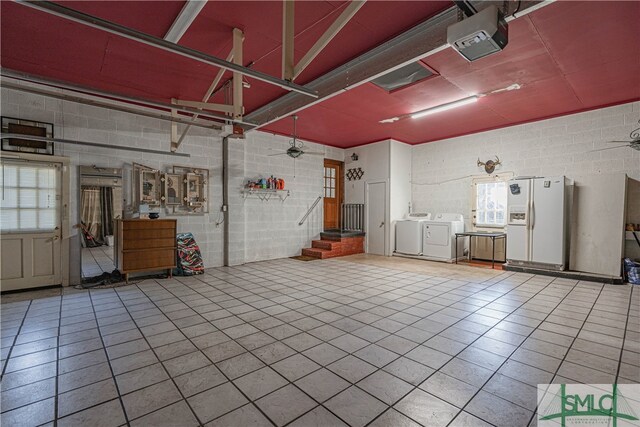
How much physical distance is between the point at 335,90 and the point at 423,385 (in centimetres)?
349

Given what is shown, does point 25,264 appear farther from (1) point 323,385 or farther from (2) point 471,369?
(2) point 471,369

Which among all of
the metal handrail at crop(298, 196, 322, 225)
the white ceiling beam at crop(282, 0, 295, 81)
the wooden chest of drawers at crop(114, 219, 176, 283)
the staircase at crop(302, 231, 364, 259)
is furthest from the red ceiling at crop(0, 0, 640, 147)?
the staircase at crop(302, 231, 364, 259)

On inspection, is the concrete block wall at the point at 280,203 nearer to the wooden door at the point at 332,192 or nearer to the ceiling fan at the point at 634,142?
the wooden door at the point at 332,192

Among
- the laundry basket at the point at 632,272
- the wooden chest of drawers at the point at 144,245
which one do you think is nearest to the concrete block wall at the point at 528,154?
the laundry basket at the point at 632,272

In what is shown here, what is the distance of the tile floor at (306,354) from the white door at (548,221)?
1.18 metres

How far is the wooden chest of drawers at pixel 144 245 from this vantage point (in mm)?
4816

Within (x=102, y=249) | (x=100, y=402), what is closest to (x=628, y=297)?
(x=100, y=402)

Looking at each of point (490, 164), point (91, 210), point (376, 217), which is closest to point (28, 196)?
point (91, 210)

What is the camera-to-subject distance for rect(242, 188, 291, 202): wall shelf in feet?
22.3

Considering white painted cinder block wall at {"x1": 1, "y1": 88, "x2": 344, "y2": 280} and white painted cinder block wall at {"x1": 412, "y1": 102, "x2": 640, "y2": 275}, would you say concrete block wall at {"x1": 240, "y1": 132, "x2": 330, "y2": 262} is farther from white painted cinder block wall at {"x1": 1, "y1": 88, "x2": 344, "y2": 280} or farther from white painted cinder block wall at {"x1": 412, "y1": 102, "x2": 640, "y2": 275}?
white painted cinder block wall at {"x1": 412, "y1": 102, "x2": 640, "y2": 275}

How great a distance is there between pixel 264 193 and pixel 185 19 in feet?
15.0

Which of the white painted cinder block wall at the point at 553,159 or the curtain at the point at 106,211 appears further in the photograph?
the white painted cinder block wall at the point at 553,159

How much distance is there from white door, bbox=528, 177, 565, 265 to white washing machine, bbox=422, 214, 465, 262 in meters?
1.64

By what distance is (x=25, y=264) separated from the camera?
4324 mm
